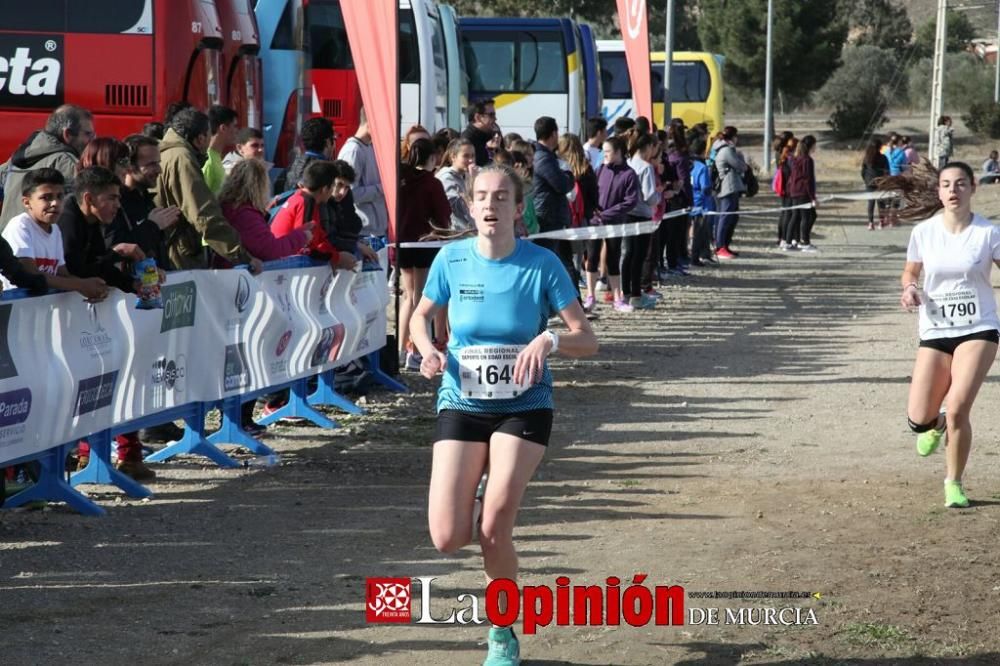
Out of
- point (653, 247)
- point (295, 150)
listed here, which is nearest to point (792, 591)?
point (653, 247)

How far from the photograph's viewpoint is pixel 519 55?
36.1m

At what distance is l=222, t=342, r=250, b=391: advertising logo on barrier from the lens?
10445mm

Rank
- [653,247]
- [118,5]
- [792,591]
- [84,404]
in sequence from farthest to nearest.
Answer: [653,247], [118,5], [84,404], [792,591]

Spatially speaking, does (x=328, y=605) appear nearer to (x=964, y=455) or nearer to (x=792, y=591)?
(x=792, y=591)

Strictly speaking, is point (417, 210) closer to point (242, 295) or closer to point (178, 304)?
point (242, 295)

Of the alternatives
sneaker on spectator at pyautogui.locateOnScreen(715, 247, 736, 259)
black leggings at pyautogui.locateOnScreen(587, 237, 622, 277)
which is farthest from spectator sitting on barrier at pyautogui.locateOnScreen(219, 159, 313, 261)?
sneaker on spectator at pyautogui.locateOnScreen(715, 247, 736, 259)

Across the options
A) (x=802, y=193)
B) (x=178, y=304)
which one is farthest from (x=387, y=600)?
(x=802, y=193)

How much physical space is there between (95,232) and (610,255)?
10938 mm

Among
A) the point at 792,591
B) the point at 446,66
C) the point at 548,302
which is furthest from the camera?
the point at 446,66

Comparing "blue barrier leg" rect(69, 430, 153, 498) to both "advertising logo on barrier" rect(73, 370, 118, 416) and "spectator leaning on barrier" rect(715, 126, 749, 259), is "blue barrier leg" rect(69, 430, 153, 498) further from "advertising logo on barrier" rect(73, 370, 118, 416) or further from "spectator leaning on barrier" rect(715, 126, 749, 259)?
"spectator leaning on barrier" rect(715, 126, 749, 259)

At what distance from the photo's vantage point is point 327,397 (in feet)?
40.5

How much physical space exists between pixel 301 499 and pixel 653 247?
40.7ft

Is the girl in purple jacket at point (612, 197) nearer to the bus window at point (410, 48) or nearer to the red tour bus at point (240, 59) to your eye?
the red tour bus at point (240, 59)

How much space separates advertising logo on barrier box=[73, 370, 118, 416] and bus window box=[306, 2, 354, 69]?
2056 centimetres
